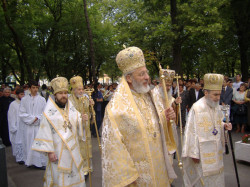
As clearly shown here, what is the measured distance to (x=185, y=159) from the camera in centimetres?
433

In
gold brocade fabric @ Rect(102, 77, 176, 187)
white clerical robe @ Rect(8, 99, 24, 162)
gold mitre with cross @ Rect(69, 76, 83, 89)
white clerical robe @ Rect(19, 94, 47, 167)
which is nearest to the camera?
gold brocade fabric @ Rect(102, 77, 176, 187)

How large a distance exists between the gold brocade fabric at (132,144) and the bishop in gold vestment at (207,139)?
3.98ft

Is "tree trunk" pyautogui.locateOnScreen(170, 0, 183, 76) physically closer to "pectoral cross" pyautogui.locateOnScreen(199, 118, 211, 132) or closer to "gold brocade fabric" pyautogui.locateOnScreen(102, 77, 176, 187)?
"pectoral cross" pyautogui.locateOnScreen(199, 118, 211, 132)

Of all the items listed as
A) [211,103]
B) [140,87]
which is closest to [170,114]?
[140,87]

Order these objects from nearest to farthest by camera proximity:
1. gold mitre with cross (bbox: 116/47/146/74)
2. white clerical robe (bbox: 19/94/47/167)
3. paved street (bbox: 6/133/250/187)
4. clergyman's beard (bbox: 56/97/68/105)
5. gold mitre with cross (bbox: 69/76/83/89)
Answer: gold mitre with cross (bbox: 116/47/146/74) < clergyman's beard (bbox: 56/97/68/105) < paved street (bbox: 6/133/250/187) < gold mitre with cross (bbox: 69/76/83/89) < white clerical robe (bbox: 19/94/47/167)

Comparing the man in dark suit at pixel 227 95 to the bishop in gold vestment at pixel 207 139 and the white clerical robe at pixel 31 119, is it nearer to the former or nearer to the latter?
the bishop in gold vestment at pixel 207 139

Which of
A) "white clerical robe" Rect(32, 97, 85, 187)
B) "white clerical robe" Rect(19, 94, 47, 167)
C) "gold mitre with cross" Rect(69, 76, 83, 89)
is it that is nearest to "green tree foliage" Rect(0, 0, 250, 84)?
"white clerical robe" Rect(19, 94, 47, 167)

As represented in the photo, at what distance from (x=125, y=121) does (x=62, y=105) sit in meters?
2.12

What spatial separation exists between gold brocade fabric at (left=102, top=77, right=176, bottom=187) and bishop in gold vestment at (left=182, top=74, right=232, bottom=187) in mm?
1215

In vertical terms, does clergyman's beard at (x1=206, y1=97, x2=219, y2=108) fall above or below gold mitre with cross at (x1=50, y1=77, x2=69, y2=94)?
below

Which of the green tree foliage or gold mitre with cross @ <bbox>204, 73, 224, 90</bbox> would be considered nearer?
gold mitre with cross @ <bbox>204, 73, 224, 90</bbox>

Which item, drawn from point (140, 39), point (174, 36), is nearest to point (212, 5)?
point (174, 36)

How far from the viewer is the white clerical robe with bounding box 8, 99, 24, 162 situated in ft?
24.3

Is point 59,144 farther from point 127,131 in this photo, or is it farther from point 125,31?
point 125,31
